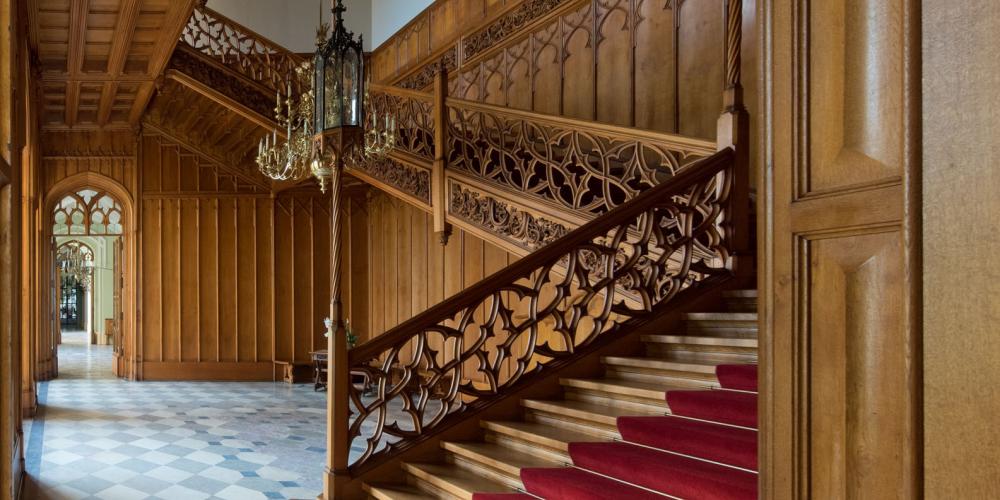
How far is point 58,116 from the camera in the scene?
12.4 meters

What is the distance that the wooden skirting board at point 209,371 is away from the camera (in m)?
13.1

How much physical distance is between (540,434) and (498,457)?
259 mm

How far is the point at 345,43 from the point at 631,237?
260 centimetres

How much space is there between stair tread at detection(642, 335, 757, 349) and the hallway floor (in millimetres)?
2862

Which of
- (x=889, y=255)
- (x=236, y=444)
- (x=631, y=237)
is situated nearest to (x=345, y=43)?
(x=631, y=237)

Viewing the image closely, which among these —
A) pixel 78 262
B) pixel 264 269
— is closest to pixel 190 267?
pixel 264 269

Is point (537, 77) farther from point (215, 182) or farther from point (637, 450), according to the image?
point (215, 182)

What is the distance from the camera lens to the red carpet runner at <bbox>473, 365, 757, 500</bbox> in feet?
10.4

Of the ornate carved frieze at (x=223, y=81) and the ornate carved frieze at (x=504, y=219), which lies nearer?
the ornate carved frieze at (x=504, y=219)

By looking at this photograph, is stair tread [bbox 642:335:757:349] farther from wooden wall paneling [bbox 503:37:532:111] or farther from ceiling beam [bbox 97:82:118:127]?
ceiling beam [bbox 97:82:118:127]

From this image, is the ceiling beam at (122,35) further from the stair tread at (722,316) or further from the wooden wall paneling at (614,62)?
the stair tread at (722,316)

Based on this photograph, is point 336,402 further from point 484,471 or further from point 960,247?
point 960,247

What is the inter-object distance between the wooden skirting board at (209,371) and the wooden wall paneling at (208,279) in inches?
7.8

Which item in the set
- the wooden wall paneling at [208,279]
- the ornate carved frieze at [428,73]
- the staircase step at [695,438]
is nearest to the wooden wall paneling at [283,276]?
the wooden wall paneling at [208,279]
